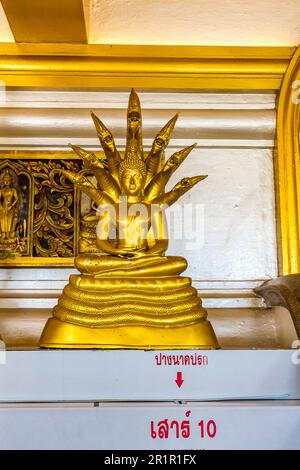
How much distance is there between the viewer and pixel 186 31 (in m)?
1.75

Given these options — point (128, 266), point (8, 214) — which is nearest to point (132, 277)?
point (128, 266)

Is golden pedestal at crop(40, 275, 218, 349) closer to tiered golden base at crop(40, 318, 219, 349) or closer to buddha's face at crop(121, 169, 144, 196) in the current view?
tiered golden base at crop(40, 318, 219, 349)

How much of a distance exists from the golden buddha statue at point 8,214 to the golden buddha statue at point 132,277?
312 mm

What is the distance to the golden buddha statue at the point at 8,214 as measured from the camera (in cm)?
164

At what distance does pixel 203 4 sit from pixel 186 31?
0.09 m

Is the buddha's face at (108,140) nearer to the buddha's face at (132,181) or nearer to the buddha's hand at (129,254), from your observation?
the buddha's face at (132,181)

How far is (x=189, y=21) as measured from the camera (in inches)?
68.5

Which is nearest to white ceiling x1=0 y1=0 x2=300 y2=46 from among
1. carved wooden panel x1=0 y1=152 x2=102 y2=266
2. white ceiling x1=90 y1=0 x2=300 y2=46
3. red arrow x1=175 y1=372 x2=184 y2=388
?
white ceiling x1=90 y1=0 x2=300 y2=46

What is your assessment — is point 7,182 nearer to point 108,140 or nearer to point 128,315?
point 108,140

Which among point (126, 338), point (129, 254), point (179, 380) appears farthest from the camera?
point (129, 254)

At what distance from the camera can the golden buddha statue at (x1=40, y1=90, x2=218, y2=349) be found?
1.26 m

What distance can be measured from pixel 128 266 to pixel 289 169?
61cm

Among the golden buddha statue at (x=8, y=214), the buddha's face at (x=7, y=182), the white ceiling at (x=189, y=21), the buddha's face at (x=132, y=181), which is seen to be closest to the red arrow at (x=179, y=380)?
the buddha's face at (x=132, y=181)
